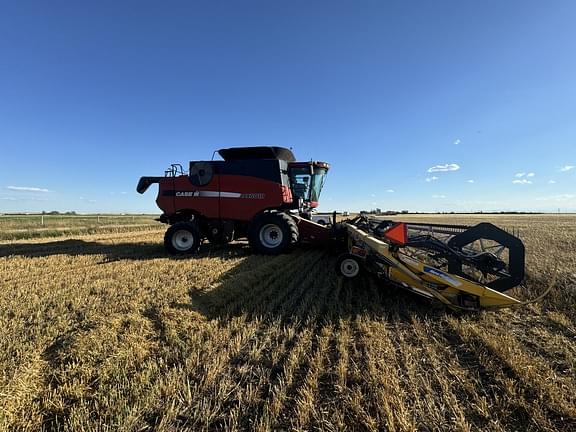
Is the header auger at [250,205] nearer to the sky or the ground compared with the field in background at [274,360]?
nearer to the sky

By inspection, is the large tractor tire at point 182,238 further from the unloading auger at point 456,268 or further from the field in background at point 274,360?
the unloading auger at point 456,268

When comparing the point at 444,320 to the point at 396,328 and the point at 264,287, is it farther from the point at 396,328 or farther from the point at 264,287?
the point at 264,287

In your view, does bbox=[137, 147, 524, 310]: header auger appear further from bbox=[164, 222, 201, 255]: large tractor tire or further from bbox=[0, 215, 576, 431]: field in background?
bbox=[0, 215, 576, 431]: field in background

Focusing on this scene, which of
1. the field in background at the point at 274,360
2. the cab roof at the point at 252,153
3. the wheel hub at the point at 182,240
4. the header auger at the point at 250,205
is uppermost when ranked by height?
the cab roof at the point at 252,153

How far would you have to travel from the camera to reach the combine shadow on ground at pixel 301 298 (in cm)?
354

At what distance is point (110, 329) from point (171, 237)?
5358 mm

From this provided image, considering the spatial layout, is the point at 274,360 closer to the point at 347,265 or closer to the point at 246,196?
the point at 347,265

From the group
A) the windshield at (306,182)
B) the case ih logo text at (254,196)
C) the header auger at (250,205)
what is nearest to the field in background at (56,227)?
the header auger at (250,205)

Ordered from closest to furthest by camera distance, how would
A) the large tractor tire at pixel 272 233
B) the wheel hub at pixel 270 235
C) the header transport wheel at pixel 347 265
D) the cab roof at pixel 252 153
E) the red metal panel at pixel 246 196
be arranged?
the header transport wheel at pixel 347 265 < the large tractor tire at pixel 272 233 < the wheel hub at pixel 270 235 < the red metal panel at pixel 246 196 < the cab roof at pixel 252 153

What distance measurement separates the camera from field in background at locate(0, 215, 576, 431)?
183 centimetres

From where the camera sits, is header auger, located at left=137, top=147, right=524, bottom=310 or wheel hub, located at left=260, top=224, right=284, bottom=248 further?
wheel hub, located at left=260, top=224, right=284, bottom=248

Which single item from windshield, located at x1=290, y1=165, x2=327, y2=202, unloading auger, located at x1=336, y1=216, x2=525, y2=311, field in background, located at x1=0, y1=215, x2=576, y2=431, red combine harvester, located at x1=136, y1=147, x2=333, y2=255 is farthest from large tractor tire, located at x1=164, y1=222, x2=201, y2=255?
unloading auger, located at x1=336, y1=216, x2=525, y2=311

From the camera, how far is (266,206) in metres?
7.96

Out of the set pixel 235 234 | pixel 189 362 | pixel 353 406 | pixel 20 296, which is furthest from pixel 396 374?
pixel 235 234
